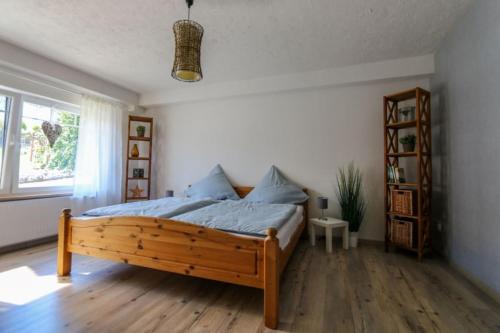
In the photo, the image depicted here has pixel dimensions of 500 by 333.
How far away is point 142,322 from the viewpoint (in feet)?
5.20

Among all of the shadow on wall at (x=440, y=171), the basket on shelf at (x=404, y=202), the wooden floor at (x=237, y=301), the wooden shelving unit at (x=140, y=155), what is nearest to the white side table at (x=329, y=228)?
the wooden floor at (x=237, y=301)

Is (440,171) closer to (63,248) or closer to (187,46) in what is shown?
(187,46)

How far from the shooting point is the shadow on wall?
8.76 feet

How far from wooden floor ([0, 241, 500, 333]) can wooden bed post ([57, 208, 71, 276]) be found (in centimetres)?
9

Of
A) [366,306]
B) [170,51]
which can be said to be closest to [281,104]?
[170,51]

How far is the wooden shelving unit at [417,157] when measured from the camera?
8.70ft

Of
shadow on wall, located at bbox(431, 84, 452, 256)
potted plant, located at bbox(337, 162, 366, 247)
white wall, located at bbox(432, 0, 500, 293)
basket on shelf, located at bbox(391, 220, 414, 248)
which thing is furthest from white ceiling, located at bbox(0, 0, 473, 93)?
basket on shelf, located at bbox(391, 220, 414, 248)

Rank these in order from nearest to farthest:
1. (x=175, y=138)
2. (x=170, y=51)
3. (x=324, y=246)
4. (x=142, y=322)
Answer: (x=142, y=322) → (x=170, y=51) → (x=324, y=246) → (x=175, y=138)

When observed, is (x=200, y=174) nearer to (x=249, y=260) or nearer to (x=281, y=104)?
(x=281, y=104)

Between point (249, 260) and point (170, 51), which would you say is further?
point (170, 51)

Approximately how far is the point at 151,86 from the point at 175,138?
1000 millimetres

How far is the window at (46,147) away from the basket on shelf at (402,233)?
472 centimetres

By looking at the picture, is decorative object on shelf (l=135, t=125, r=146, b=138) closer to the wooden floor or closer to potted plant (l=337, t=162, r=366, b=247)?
the wooden floor

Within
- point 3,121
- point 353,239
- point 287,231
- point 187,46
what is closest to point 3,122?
point 3,121
